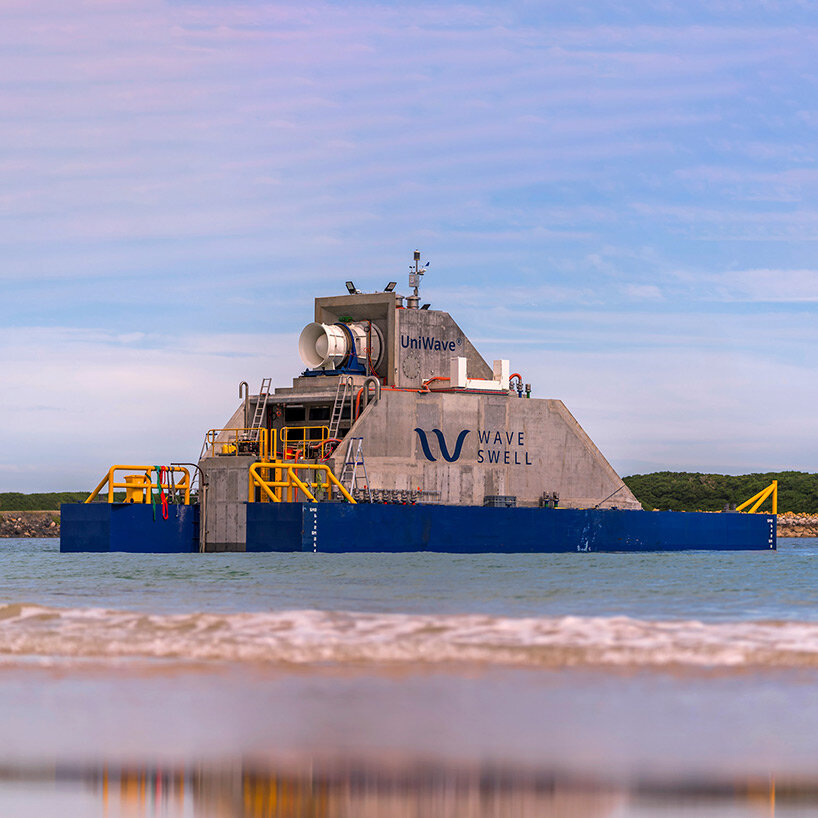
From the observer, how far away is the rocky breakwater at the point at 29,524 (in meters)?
91.8

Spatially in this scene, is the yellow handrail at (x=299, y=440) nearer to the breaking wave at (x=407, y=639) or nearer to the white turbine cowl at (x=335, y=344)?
the white turbine cowl at (x=335, y=344)

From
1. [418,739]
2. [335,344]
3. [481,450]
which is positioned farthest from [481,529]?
[418,739]

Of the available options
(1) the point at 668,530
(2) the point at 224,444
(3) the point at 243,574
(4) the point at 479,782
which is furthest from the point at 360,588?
(1) the point at 668,530

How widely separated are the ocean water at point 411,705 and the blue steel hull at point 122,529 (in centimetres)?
1875

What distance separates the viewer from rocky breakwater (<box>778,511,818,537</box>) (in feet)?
327

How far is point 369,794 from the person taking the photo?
6.71 metres

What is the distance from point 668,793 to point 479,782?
0.99 metres

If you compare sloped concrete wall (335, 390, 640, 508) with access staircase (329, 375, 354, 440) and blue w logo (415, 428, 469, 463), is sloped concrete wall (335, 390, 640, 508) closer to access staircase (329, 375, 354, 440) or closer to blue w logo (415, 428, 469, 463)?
blue w logo (415, 428, 469, 463)

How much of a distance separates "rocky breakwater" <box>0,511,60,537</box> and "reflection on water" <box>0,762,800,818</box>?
8694 centimetres

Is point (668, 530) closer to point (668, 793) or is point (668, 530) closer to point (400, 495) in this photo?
point (400, 495)

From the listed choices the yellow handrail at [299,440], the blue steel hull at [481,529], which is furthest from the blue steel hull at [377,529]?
the yellow handrail at [299,440]

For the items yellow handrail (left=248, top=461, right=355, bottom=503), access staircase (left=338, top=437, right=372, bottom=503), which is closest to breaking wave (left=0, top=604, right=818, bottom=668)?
yellow handrail (left=248, top=461, right=355, bottom=503)

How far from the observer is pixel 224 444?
131ft

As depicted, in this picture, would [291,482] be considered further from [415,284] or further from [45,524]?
[45,524]
